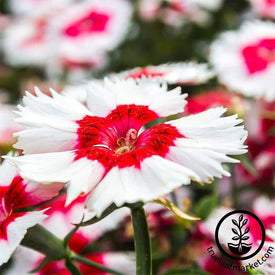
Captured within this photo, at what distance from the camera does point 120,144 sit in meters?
0.69

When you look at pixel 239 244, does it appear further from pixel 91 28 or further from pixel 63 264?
pixel 91 28

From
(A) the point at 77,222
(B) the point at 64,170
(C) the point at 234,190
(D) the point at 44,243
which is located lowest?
(C) the point at 234,190

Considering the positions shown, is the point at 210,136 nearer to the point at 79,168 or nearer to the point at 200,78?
the point at 79,168

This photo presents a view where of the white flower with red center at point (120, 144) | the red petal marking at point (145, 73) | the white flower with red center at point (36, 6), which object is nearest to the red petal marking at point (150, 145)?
the white flower with red center at point (120, 144)

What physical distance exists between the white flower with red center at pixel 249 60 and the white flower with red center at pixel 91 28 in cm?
49

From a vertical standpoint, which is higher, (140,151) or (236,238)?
(140,151)

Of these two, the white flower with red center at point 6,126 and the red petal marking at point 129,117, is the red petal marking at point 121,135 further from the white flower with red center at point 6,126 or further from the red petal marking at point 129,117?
the white flower with red center at point 6,126

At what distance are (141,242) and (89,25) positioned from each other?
1.26 metres

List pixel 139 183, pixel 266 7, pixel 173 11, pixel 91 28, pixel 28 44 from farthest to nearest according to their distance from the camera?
pixel 28 44 → pixel 173 11 → pixel 91 28 → pixel 266 7 → pixel 139 183

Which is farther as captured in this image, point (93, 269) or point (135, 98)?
point (93, 269)

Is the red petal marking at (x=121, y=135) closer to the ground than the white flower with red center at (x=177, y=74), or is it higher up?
higher up

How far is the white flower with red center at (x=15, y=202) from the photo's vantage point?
61 centimetres

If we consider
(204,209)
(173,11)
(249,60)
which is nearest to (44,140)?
(204,209)

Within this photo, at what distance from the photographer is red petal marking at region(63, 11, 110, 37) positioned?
1.78 m
